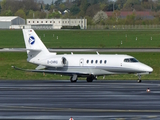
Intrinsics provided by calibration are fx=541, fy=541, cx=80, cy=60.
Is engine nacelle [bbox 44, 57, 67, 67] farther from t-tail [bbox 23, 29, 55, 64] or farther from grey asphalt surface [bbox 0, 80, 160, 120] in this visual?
grey asphalt surface [bbox 0, 80, 160, 120]

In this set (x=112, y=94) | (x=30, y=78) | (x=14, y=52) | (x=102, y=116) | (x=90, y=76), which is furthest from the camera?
(x=14, y=52)

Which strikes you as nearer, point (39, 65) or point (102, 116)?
point (102, 116)

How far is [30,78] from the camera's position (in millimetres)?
49125

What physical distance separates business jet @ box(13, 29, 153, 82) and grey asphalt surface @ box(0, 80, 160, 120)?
3238 mm

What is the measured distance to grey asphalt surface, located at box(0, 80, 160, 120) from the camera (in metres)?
24.6

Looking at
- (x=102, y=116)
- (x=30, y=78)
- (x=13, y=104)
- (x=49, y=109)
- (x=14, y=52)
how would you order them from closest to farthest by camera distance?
(x=102, y=116) → (x=49, y=109) → (x=13, y=104) → (x=30, y=78) → (x=14, y=52)

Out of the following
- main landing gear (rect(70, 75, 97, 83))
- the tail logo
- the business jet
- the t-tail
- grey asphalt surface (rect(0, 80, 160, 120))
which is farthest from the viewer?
the tail logo

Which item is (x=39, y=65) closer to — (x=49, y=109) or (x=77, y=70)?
(x=77, y=70)

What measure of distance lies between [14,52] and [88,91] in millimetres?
30729

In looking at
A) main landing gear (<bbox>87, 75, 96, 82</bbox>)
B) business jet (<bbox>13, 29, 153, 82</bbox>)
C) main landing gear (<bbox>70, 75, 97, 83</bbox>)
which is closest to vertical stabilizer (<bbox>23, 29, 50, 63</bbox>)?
business jet (<bbox>13, 29, 153, 82</bbox>)

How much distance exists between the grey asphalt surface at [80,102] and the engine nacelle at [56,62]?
154 inches

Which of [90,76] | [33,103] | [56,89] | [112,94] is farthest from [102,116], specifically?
[90,76]

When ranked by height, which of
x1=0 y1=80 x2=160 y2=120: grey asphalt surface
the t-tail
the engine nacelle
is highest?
the t-tail

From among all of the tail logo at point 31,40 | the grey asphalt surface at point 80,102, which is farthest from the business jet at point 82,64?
the grey asphalt surface at point 80,102
